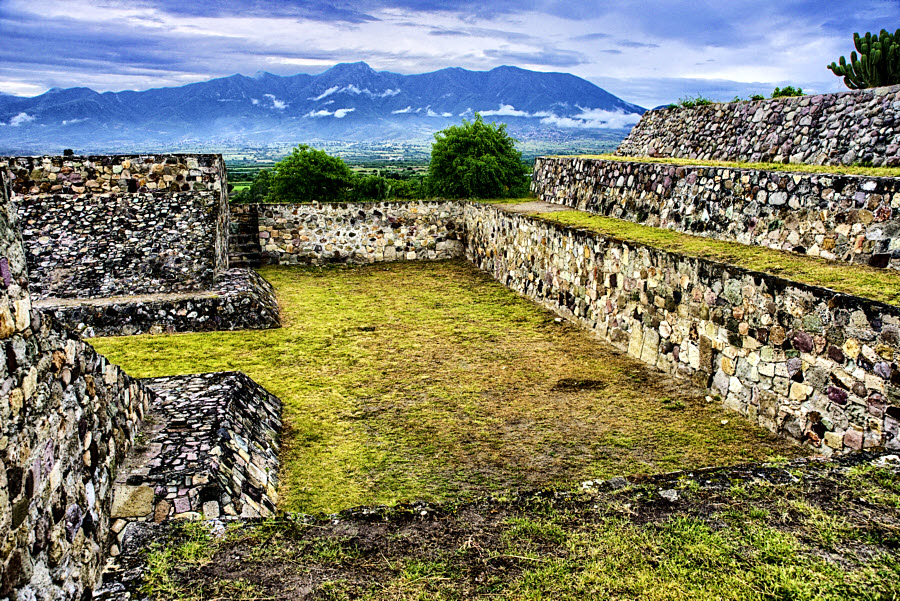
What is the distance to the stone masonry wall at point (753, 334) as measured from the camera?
4.91 m

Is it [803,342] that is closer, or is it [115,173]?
[803,342]

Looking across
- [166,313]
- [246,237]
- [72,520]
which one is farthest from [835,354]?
[246,237]

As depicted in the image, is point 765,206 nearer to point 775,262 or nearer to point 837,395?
point 775,262

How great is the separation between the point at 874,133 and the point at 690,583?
9419mm

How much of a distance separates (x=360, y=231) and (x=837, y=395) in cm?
1128

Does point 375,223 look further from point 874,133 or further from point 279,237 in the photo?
point 874,133

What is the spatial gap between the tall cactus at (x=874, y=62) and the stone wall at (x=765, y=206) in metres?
8.23

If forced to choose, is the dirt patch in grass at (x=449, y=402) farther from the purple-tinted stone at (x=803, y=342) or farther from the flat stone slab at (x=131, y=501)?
the flat stone slab at (x=131, y=501)

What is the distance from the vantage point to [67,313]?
8.82 m

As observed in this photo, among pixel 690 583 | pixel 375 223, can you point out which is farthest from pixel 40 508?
pixel 375 223

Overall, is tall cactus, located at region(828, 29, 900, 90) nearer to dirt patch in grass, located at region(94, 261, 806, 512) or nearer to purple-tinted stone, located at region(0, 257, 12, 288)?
dirt patch in grass, located at region(94, 261, 806, 512)

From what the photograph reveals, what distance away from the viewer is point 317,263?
48.1 ft

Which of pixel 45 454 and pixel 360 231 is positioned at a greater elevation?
pixel 360 231

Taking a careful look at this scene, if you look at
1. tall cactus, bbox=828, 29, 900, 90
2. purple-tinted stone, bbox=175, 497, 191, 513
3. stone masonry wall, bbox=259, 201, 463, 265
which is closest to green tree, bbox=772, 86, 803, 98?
tall cactus, bbox=828, 29, 900, 90
